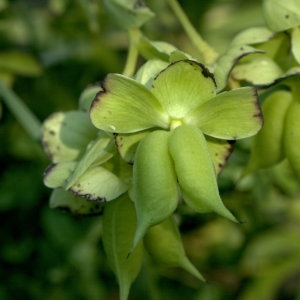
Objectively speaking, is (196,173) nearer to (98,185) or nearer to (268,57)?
(98,185)

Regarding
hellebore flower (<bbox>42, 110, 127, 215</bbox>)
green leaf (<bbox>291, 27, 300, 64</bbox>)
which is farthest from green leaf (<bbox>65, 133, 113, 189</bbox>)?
green leaf (<bbox>291, 27, 300, 64</bbox>)

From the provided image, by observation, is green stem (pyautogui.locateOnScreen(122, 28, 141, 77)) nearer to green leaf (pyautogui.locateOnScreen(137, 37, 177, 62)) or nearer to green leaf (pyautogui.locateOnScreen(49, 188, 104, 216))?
green leaf (pyautogui.locateOnScreen(137, 37, 177, 62))

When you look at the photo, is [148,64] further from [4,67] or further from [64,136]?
[4,67]

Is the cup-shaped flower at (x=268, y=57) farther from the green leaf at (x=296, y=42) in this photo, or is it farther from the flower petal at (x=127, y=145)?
the flower petal at (x=127, y=145)

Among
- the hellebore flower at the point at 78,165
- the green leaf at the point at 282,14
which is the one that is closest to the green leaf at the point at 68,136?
the hellebore flower at the point at 78,165

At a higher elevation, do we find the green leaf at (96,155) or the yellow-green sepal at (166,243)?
the green leaf at (96,155)
